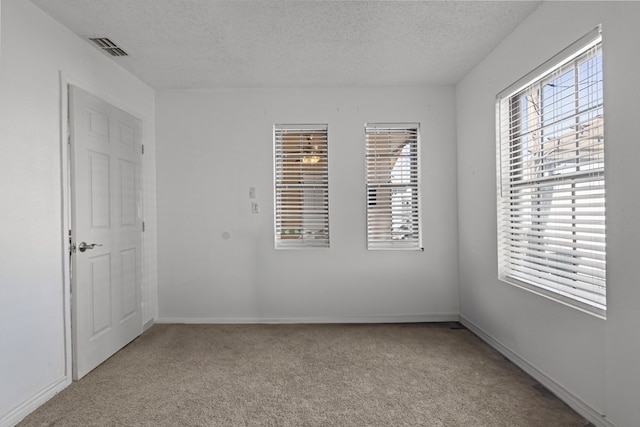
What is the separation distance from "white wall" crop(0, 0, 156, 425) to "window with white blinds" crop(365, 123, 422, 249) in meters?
2.77

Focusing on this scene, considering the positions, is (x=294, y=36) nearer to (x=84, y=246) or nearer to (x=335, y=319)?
(x=84, y=246)

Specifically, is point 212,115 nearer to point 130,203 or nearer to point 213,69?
point 213,69

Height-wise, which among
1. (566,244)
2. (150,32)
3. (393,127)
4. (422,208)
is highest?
(150,32)

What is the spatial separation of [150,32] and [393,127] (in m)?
2.48

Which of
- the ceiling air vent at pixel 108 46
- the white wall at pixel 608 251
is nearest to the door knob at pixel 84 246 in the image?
the ceiling air vent at pixel 108 46

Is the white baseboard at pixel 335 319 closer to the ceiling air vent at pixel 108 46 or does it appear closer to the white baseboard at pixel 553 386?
the white baseboard at pixel 553 386

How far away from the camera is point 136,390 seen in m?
2.40

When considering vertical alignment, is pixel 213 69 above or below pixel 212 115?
above

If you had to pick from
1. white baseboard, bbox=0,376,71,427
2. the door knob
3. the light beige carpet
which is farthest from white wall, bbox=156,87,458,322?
white baseboard, bbox=0,376,71,427

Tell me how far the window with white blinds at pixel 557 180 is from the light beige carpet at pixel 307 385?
29.8 inches

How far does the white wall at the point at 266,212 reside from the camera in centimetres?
381

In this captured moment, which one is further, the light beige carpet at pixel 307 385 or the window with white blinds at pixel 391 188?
the window with white blinds at pixel 391 188

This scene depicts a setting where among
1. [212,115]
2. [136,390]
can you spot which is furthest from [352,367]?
[212,115]

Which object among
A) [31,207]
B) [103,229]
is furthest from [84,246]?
[31,207]
